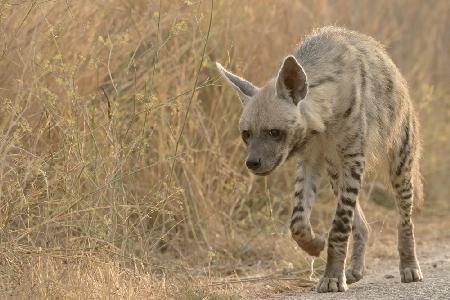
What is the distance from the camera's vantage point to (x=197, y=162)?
24.0ft

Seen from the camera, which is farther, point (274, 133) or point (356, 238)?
point (356, 238)

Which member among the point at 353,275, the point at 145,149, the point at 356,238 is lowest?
the point at 353,275

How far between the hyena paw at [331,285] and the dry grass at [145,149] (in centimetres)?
29

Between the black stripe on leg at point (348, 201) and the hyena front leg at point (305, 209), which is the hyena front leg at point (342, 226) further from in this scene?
the hyena front leg at point (305, 209)

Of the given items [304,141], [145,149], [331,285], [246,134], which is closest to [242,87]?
[246,134]

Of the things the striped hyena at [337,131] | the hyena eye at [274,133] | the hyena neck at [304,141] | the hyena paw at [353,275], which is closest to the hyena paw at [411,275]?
the striped hyena at [337,131]

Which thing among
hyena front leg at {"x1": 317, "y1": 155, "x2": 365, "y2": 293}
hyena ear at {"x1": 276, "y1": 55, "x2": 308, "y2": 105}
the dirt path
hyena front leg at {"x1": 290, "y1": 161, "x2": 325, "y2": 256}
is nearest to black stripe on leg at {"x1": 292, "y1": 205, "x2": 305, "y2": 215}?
hyena front leg at {"x1": 290, "y1": 161, "x2": 325, "y2": 256}

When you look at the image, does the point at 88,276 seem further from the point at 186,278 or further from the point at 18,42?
the point at 18,42

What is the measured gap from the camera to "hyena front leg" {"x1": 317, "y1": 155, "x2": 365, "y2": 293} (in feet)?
18.9

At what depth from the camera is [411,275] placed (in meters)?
6.11

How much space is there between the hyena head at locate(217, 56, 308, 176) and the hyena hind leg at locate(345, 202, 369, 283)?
97 centimetres

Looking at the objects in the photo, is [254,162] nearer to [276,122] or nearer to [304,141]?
[276,122]

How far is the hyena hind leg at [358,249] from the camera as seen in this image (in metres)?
6.25

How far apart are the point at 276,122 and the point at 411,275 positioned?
1.27m
